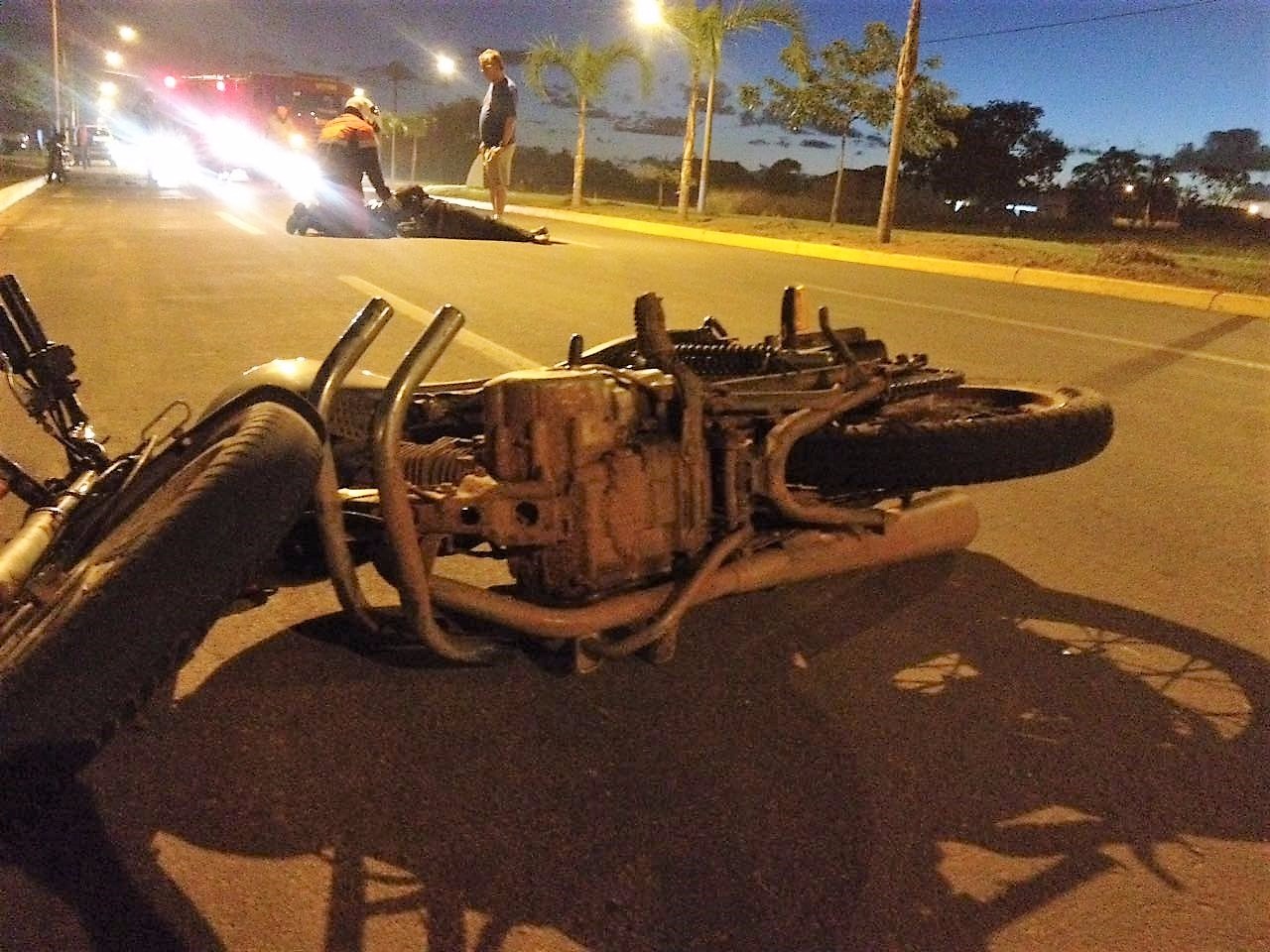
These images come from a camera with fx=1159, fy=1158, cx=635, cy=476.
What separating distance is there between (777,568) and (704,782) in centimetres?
64

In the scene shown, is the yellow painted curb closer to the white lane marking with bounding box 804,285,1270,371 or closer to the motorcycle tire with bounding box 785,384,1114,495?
the white lane marking with bounding box 804,285,1270,371

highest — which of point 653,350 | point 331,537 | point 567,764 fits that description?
point 653,350

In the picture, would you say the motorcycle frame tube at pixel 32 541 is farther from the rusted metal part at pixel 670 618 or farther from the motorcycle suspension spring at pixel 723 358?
the motorcycle suspension spring at pixel 723 358

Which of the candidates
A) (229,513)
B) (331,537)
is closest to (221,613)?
(229,513)

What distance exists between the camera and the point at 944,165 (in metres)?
46.3

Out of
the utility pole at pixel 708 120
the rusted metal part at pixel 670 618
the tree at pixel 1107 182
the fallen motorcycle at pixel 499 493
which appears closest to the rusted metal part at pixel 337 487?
the fallen motorcycle at pixel 499 493

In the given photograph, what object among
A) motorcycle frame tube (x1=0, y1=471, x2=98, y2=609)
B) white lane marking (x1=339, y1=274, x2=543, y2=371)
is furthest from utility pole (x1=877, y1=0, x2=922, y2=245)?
motorcycle frame tube (x1=0, y1=471, x2=98, y2=609)

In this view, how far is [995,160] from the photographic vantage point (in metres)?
46.3

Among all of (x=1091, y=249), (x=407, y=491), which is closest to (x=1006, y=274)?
(x=1091, y=249)

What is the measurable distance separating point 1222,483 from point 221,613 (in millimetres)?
4536

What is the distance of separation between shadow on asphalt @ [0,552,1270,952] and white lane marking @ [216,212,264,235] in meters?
14.4

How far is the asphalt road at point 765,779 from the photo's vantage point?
2.13 meters

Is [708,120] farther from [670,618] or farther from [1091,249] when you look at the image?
[670,618]

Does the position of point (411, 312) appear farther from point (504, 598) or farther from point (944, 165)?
point (944, 165)
